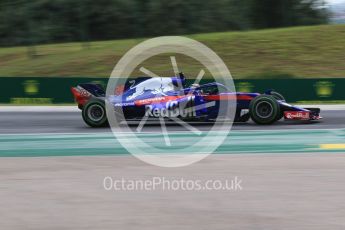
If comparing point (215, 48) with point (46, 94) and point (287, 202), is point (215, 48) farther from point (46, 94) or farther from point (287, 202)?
point (287, 202)

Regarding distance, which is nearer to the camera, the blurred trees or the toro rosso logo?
the toro rosso logo

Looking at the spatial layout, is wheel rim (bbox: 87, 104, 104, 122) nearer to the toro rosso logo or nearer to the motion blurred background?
the toro rosso logo

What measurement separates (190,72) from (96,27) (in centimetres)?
2470

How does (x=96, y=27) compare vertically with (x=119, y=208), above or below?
above

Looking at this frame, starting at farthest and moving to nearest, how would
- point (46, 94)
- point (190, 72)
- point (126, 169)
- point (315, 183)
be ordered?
point (190, 72)
point (46, 94)
point (126, 169)
point (315, 183)

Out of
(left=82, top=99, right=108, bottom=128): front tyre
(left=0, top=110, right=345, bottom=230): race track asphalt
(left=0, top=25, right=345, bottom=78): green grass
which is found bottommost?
(left=0, top=110, right=345, bottom=230): race track asphalt

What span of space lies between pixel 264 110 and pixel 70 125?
428 centimetres

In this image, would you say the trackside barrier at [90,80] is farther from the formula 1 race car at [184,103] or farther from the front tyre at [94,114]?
the front tyre at [94,114]

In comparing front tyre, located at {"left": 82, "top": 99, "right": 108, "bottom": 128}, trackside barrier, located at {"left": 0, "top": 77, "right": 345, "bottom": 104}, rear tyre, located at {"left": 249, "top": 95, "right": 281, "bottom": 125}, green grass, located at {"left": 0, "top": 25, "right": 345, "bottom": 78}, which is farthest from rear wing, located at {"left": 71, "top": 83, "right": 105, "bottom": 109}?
green grass, located at {"left": 0, "top": 25, "right": 345, "bottom": 78}

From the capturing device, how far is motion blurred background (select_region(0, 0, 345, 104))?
20.9 metres

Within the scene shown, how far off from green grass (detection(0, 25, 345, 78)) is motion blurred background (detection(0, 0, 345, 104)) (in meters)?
0.05

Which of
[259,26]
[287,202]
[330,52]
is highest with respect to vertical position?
[259,26]

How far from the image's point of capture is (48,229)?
17.5 ft

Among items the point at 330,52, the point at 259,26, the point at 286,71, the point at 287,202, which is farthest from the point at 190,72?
the point at 259,26
